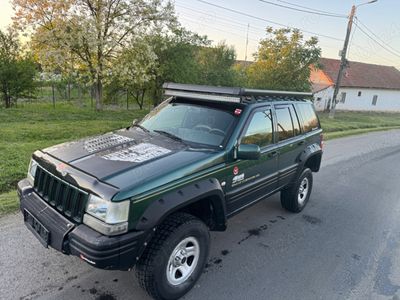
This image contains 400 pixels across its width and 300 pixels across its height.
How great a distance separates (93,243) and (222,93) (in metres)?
2.10

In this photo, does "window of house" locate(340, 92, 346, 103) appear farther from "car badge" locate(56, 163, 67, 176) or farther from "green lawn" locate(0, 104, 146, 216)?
"car badge" locate(56, 163, 67, 176)

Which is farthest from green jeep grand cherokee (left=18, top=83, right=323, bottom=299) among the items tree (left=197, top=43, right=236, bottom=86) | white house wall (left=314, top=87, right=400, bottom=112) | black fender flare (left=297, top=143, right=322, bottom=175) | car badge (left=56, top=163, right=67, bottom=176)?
white house wall (left=314, top=87, right=400, bottom=112)

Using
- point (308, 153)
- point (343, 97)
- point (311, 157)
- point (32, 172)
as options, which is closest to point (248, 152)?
point (308, 153)

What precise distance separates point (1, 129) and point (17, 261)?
21.0 ft

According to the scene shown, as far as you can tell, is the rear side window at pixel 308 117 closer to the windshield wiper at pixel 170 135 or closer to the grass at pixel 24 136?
the windshield wiper at pixel 170 135

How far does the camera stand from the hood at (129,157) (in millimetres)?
2449

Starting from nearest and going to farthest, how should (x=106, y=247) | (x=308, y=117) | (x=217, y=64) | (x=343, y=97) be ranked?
(x=106, y=247) < (x=308, y=117) < (x=217, y=64) < (x=343, y=97)

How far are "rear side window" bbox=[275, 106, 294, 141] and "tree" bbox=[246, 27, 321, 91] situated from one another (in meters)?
15.8

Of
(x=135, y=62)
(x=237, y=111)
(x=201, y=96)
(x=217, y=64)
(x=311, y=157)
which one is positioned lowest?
(x=311, y=157)

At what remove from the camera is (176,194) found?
2564 mm

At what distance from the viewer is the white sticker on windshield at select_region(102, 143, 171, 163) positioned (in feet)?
9.06

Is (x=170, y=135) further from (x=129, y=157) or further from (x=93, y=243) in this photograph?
(x=93, y=243)

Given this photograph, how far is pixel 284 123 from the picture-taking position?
4.18 meters

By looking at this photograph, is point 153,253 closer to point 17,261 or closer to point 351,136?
point 17,261
